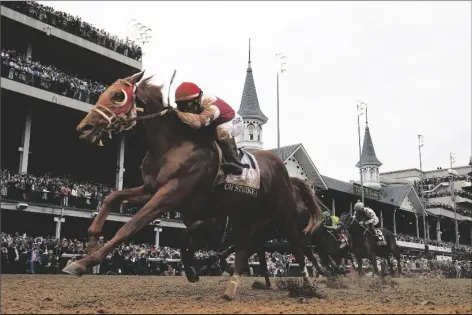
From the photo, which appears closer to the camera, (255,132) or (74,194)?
(74,194)

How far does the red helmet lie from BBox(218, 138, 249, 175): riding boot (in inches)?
31.8

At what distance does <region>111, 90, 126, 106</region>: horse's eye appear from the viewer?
6.88 meters

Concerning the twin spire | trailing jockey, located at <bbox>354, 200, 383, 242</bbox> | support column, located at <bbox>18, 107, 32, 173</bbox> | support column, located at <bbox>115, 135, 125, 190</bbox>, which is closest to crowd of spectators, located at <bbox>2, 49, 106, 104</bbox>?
support column, located at <bbox>18, 107, 32, 173</bbox>

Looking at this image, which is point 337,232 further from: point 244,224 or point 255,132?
point 255,132

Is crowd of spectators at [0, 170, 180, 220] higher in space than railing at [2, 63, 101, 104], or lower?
lower

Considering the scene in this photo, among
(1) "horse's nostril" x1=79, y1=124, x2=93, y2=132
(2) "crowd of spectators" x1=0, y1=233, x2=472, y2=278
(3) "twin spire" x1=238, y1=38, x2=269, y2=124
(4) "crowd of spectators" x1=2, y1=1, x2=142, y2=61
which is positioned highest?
(3) "twin spire" x1=238, y1=38, x2=269, y2=124

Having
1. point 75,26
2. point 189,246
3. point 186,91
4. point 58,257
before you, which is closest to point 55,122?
point 75,26

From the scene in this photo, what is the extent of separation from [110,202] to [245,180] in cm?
205

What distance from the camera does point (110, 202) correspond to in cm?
705

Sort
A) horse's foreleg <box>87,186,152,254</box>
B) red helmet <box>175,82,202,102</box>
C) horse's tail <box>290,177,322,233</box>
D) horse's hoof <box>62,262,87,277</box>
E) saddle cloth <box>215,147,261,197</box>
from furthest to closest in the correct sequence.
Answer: horse's tail <box>290,177,322,233</box>
saddle cloth <box>215,147,261,197</box>
red helmet <box>175,82,202,102</box>
horse's foreleg <box>87,186,152,254</box>
horse's hoof <box>62,262,87,277</box>

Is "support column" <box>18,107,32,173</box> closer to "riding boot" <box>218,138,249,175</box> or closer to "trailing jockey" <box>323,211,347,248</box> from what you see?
"trailing jockey" <box>323,211,347,248</box>

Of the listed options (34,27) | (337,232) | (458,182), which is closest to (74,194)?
(34,27)

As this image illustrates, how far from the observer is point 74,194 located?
86.9 feet

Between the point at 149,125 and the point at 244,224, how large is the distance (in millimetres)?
2349
